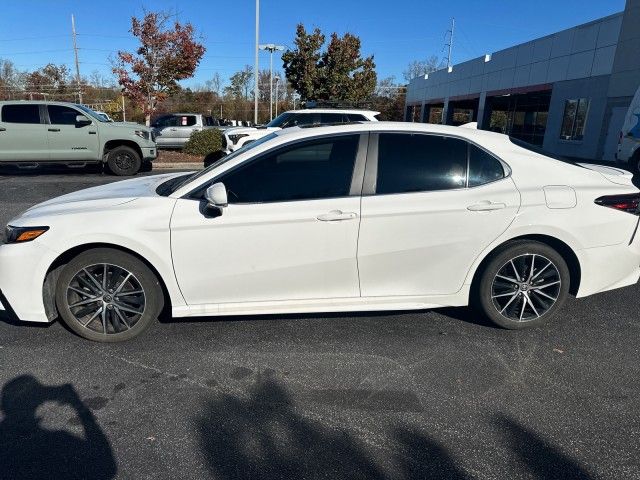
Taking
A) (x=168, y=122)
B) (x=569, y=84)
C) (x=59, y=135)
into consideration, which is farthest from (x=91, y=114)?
(x=569, y=84)

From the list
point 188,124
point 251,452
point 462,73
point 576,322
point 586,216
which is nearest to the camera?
point 251,452

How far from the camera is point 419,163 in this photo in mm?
3354

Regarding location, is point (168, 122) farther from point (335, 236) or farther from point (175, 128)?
point (335, 236)

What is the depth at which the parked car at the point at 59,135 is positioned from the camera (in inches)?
421

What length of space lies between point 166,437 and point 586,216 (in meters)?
3.35

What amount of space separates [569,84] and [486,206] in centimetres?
2095

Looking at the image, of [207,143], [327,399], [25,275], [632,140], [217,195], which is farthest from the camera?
[207,143]

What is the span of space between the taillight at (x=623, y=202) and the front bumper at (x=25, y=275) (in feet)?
13.7

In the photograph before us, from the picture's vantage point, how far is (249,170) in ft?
10.6

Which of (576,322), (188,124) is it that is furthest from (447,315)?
(188,124)

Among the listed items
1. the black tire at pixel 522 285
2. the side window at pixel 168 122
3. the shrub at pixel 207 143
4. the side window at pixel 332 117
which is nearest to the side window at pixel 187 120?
the side window at pixel 168 122

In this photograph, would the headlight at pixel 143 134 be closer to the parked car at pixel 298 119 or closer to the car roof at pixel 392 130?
the parked car at pixel 298 119

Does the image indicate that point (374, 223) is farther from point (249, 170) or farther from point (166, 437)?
point (166, 437)

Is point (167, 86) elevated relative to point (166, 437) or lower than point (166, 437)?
elevated
